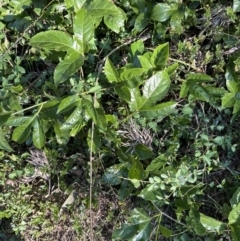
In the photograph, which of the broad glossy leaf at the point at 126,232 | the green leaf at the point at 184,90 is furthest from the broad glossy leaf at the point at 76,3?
the broad glossy leaf at the point at 126,232

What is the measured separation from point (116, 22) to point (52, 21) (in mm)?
387

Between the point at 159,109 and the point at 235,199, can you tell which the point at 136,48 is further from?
the point at 235,199

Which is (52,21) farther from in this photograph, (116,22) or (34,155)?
(34,155)

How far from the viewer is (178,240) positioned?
88.7 inches

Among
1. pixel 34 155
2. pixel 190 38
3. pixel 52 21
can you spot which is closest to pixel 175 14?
pixel 190 38

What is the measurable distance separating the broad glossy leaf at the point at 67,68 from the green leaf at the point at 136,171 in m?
0.51

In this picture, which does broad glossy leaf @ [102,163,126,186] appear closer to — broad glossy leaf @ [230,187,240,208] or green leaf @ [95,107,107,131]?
green leaf @ [95,107,107,131]

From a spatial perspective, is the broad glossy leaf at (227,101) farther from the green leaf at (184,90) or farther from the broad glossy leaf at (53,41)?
the broad glossy leaf at (53,41)

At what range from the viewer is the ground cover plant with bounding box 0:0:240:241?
2.08 meters

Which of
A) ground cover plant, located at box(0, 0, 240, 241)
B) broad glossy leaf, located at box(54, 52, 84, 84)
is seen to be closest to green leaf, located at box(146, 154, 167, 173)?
ground cover plant, located at box(0, 0, 240, 241)

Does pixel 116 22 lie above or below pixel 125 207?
above

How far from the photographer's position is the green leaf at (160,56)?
2104 millimetres

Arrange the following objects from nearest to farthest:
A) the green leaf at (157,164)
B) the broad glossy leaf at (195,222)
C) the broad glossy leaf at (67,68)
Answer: the broad glossy leaf at (67,68), the broad glossy leaf at (195,222), the green leaf at (157,164)

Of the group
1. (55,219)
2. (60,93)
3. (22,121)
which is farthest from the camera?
(55,219)
